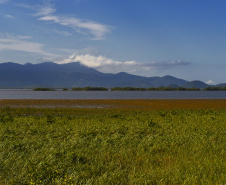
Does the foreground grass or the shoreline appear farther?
the shoreline

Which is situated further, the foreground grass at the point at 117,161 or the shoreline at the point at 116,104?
the shoreline at the point at 116,104

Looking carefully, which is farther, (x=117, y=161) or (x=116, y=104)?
(x=116, y=104)

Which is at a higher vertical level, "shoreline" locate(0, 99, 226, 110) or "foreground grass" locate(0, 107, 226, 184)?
"foreground grass" locate(0, 107, 226, 184)

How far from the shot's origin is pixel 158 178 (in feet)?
26.8

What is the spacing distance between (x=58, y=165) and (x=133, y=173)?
2984 mm

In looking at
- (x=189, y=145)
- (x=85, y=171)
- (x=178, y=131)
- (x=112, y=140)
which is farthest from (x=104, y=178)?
(x=178, y=131)

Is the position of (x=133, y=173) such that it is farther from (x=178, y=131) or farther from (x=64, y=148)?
(x=178, y=131)

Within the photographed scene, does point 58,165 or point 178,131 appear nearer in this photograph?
point 58,165

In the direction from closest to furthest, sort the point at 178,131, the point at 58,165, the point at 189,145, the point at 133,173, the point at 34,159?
1. the point at 133,173
2. the point at 58,165
3. the point at 34,159
4. the point at 189,145
5. the point at 178,131

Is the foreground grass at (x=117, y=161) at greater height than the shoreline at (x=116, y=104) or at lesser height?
greater

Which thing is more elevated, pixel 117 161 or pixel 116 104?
pixel 117 161

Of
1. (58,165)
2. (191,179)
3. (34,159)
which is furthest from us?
(34,159)

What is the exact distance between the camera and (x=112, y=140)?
42.3 feet

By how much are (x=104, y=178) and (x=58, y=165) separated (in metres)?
2.16
